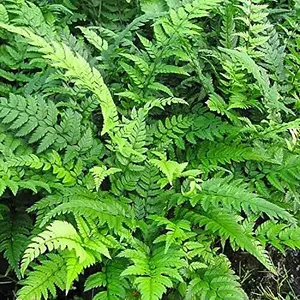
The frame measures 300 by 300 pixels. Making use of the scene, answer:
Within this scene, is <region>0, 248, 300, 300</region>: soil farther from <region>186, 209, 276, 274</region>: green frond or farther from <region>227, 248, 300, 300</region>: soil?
<region>186, 209, 276, 274</region>: green frond

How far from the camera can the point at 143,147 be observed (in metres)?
2.52

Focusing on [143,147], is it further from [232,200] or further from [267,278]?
[267,278]

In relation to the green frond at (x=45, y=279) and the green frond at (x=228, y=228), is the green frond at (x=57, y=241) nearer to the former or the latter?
the green frond at (x=45, y=279)

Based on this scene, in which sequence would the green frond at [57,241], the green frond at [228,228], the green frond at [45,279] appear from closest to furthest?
the green frond at [57,241], the green frond at [45,279], the green frond at [228,228]

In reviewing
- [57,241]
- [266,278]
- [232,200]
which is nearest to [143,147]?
[232,200]

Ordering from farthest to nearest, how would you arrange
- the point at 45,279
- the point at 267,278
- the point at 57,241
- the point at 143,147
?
the point at 267,278 < the point at 143,147 < the point at 45,279 < the point at 57,241

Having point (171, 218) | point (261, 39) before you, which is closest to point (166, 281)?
point (171, 218)

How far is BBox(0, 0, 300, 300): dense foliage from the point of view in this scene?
85.0 inches

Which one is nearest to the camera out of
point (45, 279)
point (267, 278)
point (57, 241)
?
point (57, 241)

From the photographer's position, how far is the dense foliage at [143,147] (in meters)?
2.16

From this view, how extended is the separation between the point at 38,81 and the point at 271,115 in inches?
45.9

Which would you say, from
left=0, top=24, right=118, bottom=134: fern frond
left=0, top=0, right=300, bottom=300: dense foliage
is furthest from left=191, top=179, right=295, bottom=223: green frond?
left=0, top=24, right=118, bottom=134: fern frond

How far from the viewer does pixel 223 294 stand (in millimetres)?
2166

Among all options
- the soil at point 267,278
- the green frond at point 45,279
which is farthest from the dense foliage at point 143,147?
the soil at point 267,278
